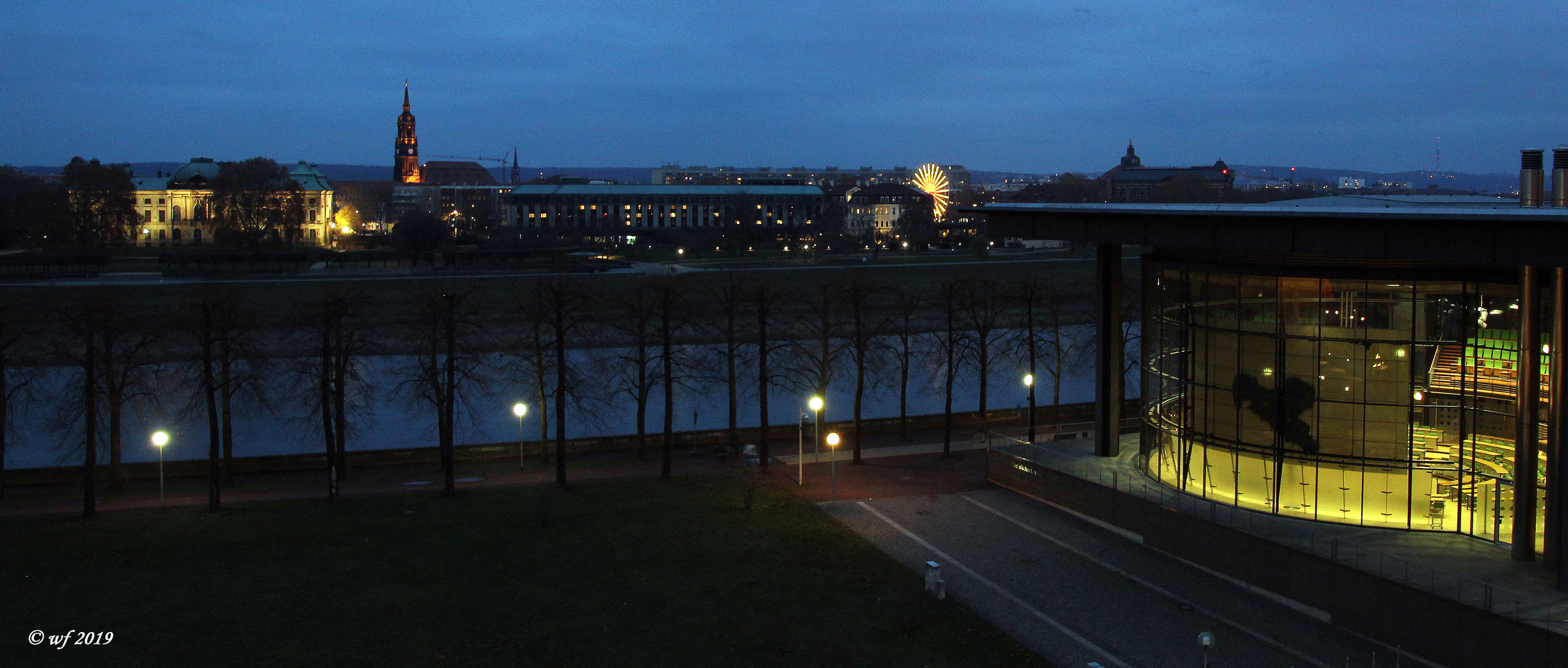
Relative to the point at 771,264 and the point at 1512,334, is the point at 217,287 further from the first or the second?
the point at 1512,334

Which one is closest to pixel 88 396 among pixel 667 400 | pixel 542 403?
pixel 542 403

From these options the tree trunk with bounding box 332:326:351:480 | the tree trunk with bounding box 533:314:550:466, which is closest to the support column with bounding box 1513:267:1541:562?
the tree trunk with bounding box 533:314:550:466

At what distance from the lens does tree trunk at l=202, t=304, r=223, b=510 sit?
21.0 metres

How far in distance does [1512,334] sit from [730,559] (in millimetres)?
11200

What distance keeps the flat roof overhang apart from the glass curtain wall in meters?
0.83

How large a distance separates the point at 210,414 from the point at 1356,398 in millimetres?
19429

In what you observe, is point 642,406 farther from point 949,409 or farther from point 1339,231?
point 1339,231

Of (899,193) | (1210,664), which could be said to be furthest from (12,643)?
(899,193)

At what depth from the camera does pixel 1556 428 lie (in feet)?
47.1

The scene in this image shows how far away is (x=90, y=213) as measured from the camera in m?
84.2

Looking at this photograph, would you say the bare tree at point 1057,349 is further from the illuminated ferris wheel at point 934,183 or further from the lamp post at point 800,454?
the illuminated ferris wheel at point 934,183

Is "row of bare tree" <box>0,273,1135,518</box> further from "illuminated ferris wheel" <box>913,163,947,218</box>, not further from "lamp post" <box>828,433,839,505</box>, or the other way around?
"illuminated ferris wheel" <box>913,163,947,218</box>

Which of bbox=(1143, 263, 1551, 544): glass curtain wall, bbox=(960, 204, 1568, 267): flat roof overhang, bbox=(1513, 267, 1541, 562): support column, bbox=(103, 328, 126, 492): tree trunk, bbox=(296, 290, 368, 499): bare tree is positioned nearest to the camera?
bbox=(960, 204, 1568, 267): flat roof overhang

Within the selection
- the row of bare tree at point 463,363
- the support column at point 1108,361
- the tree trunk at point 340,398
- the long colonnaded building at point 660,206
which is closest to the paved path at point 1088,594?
the support column at point 1108,361
